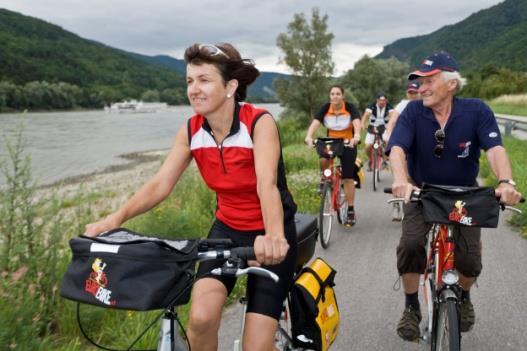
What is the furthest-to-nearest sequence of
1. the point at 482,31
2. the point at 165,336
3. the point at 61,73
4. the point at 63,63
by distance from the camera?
the point at 482,31 → the point at 63,63 → the point at 61,73 → the point at 165,336

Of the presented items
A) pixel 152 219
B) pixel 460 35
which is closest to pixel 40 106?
pixel 152 219

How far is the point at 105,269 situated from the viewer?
68.3 inches

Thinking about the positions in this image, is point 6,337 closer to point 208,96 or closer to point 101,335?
point 101,335

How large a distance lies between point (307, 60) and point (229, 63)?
4240 cm

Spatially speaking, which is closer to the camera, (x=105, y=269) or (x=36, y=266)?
(x=105, y=269)

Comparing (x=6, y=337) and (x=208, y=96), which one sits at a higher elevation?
(x=208, y=96)

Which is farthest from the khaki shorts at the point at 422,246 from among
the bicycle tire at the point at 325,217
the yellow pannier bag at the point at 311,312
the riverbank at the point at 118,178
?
the riverbank at the point at 118,178

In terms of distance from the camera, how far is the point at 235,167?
2.61 m

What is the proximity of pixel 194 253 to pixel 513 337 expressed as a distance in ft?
10.9

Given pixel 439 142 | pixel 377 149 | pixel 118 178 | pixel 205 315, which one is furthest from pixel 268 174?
pixel 118 178

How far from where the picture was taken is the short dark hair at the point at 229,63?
247cm

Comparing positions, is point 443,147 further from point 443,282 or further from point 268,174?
point 268,174

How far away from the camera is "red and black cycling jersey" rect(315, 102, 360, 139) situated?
792 cm

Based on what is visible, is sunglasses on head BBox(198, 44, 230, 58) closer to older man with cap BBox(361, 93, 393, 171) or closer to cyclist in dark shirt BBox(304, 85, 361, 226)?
cyclist in dark shirt BBox(304, 85, 361, 226)
